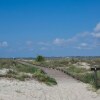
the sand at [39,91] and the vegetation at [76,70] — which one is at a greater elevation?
the vegetation at [76,70]

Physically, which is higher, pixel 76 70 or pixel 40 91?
pixel 76 70

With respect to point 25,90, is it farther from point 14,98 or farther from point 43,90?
point 14,98

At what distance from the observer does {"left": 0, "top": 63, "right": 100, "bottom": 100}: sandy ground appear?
20.3 metres

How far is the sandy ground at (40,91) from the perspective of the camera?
2033 centimetres

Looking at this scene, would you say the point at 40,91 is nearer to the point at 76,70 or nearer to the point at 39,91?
the point at 39,91

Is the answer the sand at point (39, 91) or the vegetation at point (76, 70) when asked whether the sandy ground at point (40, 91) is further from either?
the vegetation at point (76, 70)

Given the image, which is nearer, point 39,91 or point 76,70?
point 39,91

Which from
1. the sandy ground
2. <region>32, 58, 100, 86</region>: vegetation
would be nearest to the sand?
the sandy ground

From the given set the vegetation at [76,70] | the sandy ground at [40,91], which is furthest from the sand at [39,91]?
the vegetation at [76,70]

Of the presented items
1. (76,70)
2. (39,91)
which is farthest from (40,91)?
(76,70)

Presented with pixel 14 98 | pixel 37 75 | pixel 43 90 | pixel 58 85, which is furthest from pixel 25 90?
pixel 37 75

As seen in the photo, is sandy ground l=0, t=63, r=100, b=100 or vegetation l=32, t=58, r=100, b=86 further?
vegetation l=32, t=58, r=100, b=86

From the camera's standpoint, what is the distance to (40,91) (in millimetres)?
22797

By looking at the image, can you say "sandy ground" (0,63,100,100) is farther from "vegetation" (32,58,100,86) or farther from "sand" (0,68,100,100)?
"vegetation" (32,58,100,86)
